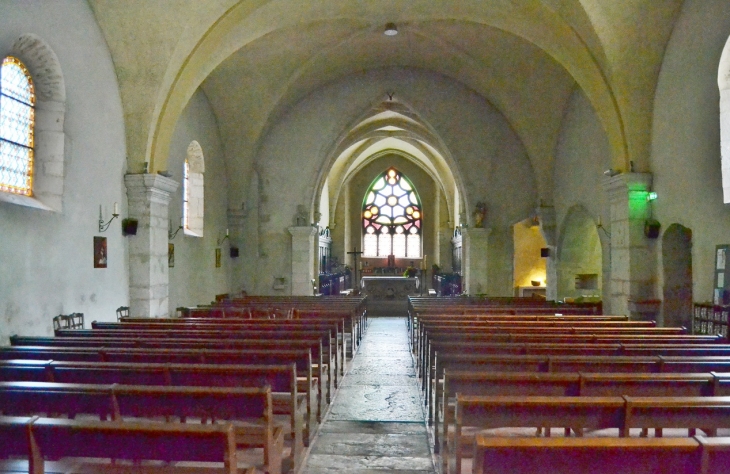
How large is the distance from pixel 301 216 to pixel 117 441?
47.3 ft

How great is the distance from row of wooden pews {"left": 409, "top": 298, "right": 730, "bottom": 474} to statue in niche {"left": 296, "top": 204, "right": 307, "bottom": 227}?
10.7 metres

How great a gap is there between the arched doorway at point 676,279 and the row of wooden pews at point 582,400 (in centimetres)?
391

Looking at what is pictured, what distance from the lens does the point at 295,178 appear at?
16.7 meters

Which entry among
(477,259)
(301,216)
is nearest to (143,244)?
(301,216)

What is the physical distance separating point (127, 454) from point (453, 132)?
15.1 metres

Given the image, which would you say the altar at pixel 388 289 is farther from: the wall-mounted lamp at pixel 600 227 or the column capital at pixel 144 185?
the column capital at pixel 144 185

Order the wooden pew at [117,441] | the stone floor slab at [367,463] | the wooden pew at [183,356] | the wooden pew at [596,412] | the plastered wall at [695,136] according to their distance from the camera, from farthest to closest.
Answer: the plastered wall at [695,136] < the wooden pew at [183,356] < the stone floor slab at [367,463] < the wooden pew at [596,412] < the wooden pew at [117,441]

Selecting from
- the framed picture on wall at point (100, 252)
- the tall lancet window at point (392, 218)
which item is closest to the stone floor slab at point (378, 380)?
the framed picture on wall at point (100, 252)

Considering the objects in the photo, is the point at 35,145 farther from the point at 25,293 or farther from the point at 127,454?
the point at 127,454

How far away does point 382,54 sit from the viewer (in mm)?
15109

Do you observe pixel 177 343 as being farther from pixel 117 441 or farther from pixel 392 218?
pixel 392 218

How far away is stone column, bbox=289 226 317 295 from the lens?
16312 millimetres

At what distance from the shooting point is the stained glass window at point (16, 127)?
7301 mm

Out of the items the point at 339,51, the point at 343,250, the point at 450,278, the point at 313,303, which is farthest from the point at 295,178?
the point at 343,250
